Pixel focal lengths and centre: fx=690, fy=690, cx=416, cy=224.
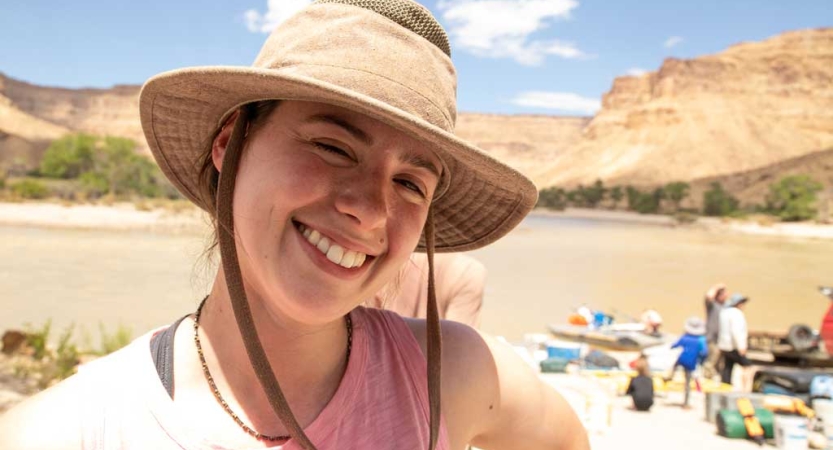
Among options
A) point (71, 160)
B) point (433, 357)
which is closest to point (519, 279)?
point (433, 357)

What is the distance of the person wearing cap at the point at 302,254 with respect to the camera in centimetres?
96

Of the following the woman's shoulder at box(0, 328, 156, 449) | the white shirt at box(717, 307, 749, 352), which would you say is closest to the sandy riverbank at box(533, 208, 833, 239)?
the white shirt at box(717, 307, 749, 352)

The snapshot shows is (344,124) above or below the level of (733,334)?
above

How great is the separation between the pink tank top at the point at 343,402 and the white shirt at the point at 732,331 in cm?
683

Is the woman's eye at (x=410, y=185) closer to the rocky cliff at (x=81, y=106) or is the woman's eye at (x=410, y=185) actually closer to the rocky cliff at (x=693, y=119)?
the rocky cliff at (x=693, y=119)

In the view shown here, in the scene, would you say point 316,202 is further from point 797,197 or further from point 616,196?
point 616,196

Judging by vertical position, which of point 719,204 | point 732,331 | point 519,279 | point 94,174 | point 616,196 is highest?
point 616,196

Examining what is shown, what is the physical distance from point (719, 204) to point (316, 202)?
61654 millimetres

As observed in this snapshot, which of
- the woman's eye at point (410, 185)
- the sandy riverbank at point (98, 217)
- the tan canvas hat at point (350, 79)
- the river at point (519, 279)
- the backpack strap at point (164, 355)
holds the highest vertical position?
the tan canvas hat at point (350, 79)

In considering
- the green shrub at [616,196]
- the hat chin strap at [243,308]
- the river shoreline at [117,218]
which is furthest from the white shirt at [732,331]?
the green shrub at [616,196]

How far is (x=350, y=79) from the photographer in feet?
3.19

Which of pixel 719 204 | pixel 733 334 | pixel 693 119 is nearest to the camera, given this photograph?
pixel 733 334

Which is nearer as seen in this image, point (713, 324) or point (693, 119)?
point (713, 324)

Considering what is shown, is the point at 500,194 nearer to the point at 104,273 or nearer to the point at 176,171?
the point at 176,171
